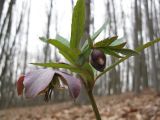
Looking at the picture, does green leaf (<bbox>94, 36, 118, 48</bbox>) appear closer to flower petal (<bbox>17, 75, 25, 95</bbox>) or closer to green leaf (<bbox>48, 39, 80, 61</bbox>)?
green leaf (<bbox>48, 39, 80, 61</bbox>)

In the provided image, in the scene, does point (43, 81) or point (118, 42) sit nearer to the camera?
point (43, 81)

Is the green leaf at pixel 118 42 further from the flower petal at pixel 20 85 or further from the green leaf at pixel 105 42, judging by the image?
the flower petal at pixel 20 85

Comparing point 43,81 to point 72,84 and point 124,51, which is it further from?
point 124,51

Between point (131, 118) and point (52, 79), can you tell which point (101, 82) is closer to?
point (131, 118)

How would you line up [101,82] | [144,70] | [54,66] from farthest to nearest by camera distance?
[101,82] < [144,70] < [54,66]

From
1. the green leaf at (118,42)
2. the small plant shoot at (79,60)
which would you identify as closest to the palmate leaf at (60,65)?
the small plant shoot at (79,60)

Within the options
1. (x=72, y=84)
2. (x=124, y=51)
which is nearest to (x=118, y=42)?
(x=124, y=51)

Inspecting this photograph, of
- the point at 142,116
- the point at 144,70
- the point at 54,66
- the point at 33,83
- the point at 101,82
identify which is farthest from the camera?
the point at 101,82

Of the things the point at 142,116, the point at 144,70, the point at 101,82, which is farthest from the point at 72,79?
the point at 101,82
